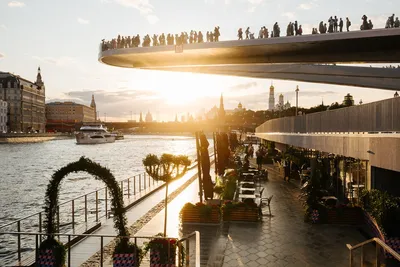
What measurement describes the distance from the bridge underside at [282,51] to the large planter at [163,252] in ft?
130

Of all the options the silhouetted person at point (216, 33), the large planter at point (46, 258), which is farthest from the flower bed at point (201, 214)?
the silhouetted person at point (216, 33)

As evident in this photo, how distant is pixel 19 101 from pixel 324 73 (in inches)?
5026

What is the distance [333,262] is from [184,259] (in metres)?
3.63

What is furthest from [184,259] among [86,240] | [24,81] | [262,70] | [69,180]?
[24,81]

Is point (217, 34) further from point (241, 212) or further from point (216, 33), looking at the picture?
point (241, 212)

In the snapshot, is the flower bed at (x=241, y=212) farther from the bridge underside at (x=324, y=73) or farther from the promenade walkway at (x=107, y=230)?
the bridge underside at (x=324, y=73)

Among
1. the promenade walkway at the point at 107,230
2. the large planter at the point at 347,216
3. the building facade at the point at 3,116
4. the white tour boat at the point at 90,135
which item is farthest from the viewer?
the building facade at the point at 3,116

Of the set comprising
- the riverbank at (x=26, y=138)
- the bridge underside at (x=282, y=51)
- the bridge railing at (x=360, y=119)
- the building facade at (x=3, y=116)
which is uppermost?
the bridge underside at (x=282, y=51)

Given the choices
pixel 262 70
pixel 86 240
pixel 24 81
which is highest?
pixel 24 81

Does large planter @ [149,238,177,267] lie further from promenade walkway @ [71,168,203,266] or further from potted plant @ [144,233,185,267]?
promenade walkway @ [71,168,203,266]

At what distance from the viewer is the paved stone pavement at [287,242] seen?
9742mm

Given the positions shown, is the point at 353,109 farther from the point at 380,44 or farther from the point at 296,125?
the point at 380,44

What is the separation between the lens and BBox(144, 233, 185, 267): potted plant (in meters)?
8.50

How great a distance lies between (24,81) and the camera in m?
160
